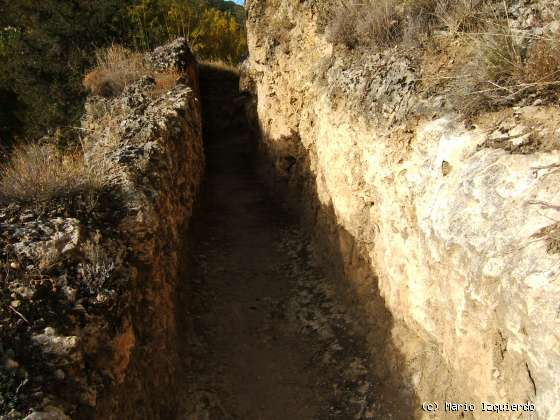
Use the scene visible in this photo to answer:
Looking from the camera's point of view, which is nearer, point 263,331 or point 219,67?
point 263,331

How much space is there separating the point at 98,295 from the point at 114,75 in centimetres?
737

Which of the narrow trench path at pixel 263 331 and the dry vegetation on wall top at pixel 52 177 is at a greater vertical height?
the dry vegetation on wall top at pixel 52 177

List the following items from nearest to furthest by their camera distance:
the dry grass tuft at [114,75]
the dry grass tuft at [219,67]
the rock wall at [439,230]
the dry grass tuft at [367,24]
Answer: the rock wall at [439,230], the dry grass tuft at [367,24], the dry grass tuft at [114,75], the dry grass tuft at [219,67]

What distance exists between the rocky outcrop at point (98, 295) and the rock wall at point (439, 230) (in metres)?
2.18

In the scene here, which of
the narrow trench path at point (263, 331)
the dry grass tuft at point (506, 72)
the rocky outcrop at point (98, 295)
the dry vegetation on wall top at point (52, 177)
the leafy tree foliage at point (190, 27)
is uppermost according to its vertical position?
the leafy tree foliage at point (190, 27)

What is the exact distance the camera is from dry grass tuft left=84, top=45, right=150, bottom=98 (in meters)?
9.48

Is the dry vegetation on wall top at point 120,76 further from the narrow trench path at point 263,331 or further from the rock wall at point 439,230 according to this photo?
the rock wall at point 439,230

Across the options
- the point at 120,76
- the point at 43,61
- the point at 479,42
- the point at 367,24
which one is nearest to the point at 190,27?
the point at 43,61

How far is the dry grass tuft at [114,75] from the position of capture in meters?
9.48

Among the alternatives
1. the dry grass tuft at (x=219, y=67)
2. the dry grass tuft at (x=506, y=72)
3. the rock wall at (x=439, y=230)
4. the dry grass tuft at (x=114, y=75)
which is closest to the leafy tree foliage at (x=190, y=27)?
the dry grass tuft at (x=219, y=67)

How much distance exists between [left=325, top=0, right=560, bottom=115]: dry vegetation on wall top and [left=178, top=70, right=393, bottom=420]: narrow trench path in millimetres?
2873

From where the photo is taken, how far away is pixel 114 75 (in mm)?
9617

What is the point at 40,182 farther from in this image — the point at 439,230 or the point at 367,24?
the point at 367,24

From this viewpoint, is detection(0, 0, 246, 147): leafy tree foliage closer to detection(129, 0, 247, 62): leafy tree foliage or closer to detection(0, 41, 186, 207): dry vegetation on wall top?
detection(129, 0, 247, 62): leafy tree foliage
